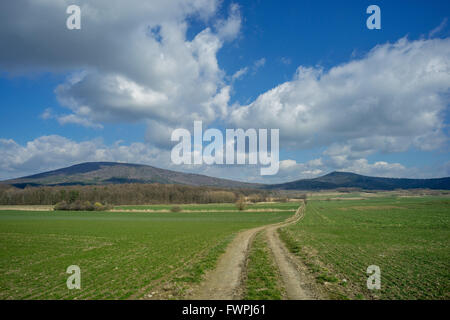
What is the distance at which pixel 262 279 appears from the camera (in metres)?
14.3

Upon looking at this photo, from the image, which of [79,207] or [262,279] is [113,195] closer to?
[79,207]

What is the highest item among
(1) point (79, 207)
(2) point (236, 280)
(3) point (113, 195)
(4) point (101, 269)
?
(2) point (236, 280)

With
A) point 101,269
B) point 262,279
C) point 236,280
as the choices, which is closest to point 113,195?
point 101,269

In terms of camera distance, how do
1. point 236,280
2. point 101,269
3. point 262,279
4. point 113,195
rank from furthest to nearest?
point 113,195 → point 101,269 → point 236,280 → point 262,279

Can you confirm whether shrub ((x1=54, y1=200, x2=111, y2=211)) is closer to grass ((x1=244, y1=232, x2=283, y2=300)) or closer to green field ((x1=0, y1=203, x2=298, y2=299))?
green field ((x1=0, y1=203, x2=298, y2=299))

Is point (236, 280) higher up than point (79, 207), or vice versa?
point (236, 280)

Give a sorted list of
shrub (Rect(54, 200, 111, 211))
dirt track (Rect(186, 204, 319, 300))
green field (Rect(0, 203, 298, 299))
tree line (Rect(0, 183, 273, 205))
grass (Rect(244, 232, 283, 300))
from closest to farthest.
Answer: grass (Rect(244, 232, 283, 300)) → dirt track (Rect(186, 204, 319, 300)) → green field (Rect(0, 203, 298, 299)) → shrub (Rect(54, 200, 111, 211)) → tree line (Rect(0, 183, 273, 205))

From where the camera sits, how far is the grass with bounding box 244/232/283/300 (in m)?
11.8

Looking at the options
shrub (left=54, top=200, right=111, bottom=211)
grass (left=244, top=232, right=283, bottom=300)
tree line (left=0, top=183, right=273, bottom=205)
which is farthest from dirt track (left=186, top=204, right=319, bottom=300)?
tree line (left=0, top=183, right=273, bottom=205)

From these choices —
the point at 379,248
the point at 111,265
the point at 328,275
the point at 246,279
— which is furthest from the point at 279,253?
the point at 111,265

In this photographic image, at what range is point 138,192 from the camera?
182 meters
